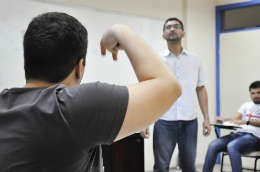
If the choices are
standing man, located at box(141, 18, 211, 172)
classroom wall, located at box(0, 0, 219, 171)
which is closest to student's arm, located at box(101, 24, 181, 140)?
standing man, located at box(141, 18, 211, 172)

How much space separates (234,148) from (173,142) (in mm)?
1059

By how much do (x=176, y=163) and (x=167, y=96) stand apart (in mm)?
4352

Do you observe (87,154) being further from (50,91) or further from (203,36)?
(203,36)

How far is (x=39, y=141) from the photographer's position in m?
0.58

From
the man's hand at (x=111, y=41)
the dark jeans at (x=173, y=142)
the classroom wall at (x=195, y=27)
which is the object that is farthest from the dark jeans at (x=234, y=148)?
the man's hand at (x=111, y=41)

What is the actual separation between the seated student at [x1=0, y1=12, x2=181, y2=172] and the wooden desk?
7.89 feet

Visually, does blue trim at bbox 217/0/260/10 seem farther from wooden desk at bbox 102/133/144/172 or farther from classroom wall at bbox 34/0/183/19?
wooden desk at bbox 102/133/144/172

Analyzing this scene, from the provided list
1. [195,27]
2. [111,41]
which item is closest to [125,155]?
[111,41]

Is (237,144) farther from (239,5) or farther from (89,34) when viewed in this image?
(239,5)

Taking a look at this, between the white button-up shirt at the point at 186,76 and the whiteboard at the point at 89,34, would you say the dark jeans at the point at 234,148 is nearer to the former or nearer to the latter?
the white button-up shirt at the point at 186,76

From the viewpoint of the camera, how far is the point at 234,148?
3.50m

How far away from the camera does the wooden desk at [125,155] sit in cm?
306

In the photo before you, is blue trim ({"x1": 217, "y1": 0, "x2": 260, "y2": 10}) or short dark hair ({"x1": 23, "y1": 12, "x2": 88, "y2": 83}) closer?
short dark hair ({"x1": 23, "y1": 12, "x2": 88, "y2": 83})

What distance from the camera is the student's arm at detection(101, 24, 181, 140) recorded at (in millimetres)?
629
